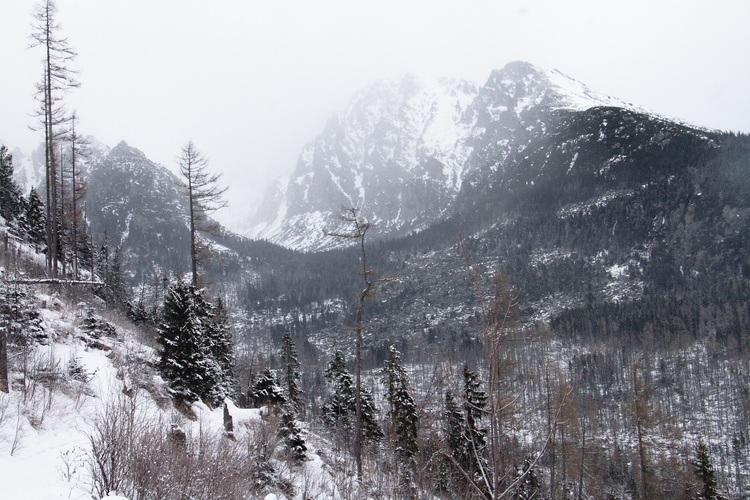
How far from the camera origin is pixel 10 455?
6.16 meters

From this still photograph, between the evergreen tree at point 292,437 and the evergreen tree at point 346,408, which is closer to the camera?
the evergreen tree at point 292,437

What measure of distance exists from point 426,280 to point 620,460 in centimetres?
13123

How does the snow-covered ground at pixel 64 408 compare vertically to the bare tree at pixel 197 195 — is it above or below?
below

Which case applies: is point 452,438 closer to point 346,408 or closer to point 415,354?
point 346,408

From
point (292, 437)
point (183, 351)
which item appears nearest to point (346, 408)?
point (292, 437)

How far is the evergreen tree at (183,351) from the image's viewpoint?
15.9 meters

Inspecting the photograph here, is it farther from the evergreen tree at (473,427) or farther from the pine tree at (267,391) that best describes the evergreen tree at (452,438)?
the pine tree at (267,391)

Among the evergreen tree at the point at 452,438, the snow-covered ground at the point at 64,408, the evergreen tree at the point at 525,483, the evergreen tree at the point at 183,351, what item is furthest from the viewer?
the evergreen tree at the point at 183,351

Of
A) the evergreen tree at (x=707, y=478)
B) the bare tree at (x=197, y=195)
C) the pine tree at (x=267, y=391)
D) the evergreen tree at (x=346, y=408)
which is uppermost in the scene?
the bare tree at (x=197, y=195)

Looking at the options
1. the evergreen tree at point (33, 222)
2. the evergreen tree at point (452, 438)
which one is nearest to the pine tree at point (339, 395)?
the evergreen tree at point (452, 438)

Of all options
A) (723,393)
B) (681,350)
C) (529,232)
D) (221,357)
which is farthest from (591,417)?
(529,232)

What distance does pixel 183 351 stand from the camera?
16500mm

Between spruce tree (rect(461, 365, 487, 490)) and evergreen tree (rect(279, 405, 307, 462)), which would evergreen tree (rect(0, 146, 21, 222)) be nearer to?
evergreen tree (rect(279, 405, 307, 462))

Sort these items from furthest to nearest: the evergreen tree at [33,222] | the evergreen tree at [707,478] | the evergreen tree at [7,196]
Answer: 1. the evergreen tree at [33,222]
2. the evergreen tree at [7,196]
3. the evergreen tree at [707,478]
